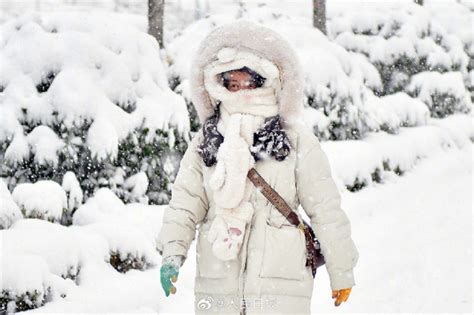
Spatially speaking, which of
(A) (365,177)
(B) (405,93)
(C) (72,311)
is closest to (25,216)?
(C) (72,311)

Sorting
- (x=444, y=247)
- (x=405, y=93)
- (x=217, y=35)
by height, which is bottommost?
(x=405, y=93)

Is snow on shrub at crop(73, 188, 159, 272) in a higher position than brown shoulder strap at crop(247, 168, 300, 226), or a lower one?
lower

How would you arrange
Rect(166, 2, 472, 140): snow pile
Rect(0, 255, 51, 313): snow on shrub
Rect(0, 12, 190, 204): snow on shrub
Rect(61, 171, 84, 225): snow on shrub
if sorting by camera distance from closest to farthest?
Rect(0, 255, 51, 313): snow on shrub → Rect(61, 171, 84, 225): snow on shrub → Rect(0, 12, 190, 204): snow on shrub → Rect(166, 2, 472, 140): snow pile

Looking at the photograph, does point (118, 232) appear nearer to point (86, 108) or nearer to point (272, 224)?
point (86, 108)

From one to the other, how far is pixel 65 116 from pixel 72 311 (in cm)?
276

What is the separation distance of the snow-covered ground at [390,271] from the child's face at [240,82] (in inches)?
93.7

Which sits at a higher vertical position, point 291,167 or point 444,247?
point 291,167

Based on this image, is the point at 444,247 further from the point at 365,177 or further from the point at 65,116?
the point at 65,116

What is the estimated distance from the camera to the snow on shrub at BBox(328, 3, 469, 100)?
15.3 meters

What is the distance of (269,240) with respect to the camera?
289 cm

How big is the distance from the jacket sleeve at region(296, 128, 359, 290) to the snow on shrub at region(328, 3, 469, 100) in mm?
12037

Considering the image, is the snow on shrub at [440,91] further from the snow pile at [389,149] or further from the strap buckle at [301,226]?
the strap buckle at [301,226]

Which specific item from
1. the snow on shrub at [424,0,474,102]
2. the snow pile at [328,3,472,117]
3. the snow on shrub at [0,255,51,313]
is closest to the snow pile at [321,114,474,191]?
the snow pile at [328,3,472,117]

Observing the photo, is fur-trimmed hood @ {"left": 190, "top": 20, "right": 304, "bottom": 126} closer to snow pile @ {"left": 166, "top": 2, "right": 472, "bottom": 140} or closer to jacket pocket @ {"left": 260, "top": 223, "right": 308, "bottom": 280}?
jacket pocket @ {"left": 260, "top": 223, "right": 308, "bottom": 280}
